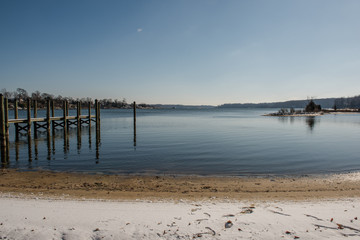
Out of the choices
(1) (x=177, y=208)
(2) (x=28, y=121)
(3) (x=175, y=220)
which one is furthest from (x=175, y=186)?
(2) (x=28, y=121)

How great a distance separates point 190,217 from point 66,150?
1671 centimetres

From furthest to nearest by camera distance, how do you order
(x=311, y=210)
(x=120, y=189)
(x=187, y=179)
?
(x=187, y=179)
(x=120, y=189)
(x=311, y=210)

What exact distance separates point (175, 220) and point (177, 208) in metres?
1.00

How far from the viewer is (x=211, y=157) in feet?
54.4

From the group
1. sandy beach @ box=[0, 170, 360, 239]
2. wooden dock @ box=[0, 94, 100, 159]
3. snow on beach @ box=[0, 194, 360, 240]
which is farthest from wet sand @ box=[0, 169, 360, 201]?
wooden dock @ box=[0, 94, 100, 159]

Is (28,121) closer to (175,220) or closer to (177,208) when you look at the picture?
(177,208)

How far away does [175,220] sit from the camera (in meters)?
5.99

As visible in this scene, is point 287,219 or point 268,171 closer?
point 287,219

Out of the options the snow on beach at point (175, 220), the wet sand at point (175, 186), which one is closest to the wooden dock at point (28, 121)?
the wet sand at point (175, 186)

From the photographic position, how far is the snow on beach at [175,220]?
5301 mm

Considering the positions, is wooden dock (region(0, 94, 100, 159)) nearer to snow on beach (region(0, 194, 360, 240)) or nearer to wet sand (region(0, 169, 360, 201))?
wet sand (region(0, 169, 360, 201))

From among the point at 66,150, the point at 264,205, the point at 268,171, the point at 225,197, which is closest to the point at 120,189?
the point at 225,197

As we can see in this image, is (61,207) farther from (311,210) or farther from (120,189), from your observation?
(311,210)

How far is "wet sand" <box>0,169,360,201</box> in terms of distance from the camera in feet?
28.7
